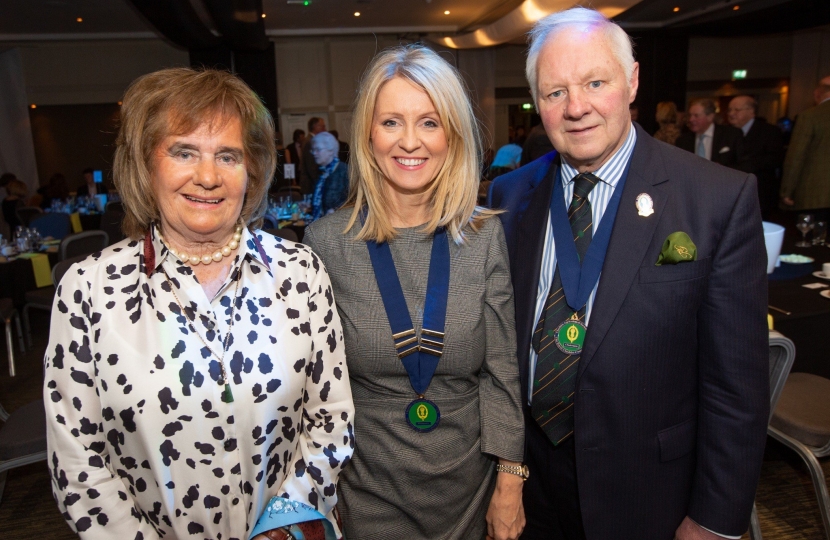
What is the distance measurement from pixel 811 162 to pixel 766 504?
5.21 meters

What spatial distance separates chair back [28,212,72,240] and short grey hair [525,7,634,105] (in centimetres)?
693

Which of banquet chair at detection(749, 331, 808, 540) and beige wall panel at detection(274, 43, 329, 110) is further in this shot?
beige wall panel at detection(274, 43, 329, 110)

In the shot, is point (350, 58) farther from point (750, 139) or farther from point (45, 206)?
point (750, 139)

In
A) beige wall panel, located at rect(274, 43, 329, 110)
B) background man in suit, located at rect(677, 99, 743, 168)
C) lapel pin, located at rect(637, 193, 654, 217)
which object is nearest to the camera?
lapel pin, located at rect(637, 193, 654, 217)

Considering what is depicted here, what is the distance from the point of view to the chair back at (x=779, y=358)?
209 cm

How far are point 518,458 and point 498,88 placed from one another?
15.6 m

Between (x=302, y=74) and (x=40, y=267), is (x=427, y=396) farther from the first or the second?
(x=302, y=74)

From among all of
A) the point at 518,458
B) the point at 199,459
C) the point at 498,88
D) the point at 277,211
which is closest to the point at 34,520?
the point at 199,459

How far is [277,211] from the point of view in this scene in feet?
24.7

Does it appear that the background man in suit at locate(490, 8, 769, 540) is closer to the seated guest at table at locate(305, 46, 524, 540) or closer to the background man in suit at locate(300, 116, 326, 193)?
the seated guest at table at locate(305, 46, 524, 540)

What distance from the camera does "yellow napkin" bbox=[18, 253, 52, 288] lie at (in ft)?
17.9

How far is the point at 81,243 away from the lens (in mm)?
5277

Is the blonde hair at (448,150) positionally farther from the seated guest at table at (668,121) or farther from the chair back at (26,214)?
the chair back at (26,214)

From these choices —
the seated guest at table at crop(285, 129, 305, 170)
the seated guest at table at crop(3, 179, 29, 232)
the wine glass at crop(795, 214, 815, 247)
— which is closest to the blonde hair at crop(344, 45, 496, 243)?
the wine glass at crop(795, 214, 815, 247)
